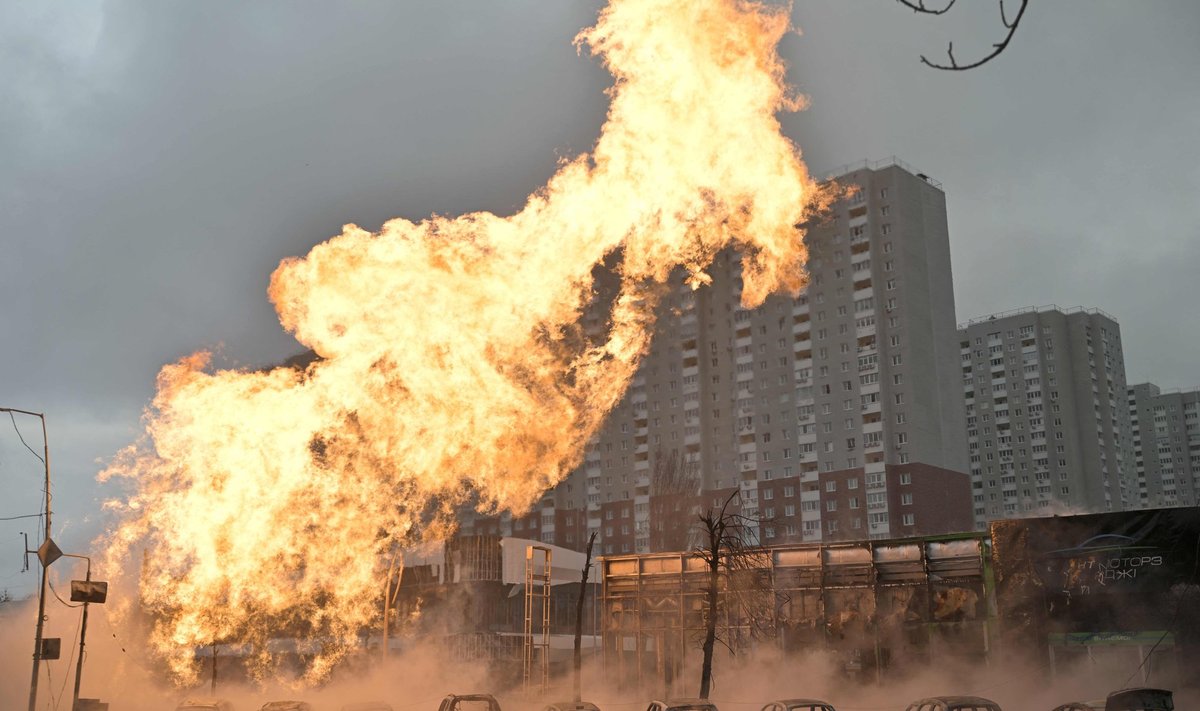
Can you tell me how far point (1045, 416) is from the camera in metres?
140

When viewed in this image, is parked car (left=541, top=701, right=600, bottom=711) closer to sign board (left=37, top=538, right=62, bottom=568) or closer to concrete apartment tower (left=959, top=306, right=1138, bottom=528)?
sign board (left=37, top=538, right=62, bottom=568)

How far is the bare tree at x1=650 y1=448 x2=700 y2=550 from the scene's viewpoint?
359 ft

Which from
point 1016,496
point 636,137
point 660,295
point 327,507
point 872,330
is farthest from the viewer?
point 1016,496

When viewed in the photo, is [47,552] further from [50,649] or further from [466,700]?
[466,700]

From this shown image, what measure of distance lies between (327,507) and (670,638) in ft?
55.6

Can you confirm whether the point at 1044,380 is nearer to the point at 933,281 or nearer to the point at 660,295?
the point at 933,281

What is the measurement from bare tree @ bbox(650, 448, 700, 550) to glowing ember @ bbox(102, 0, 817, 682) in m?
66.3

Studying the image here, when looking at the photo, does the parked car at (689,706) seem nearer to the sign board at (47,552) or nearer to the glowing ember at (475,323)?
the glowing ember at (475,323)

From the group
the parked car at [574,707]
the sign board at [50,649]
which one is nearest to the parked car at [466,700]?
the parked car at [574,707]

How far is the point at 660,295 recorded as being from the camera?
117 meters

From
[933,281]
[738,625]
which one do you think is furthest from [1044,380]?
[738,625]

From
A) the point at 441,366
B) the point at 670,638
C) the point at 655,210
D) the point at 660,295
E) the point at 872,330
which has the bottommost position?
the point at 670,638

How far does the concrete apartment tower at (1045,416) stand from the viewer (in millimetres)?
136625

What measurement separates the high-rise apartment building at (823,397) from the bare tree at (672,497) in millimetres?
164
